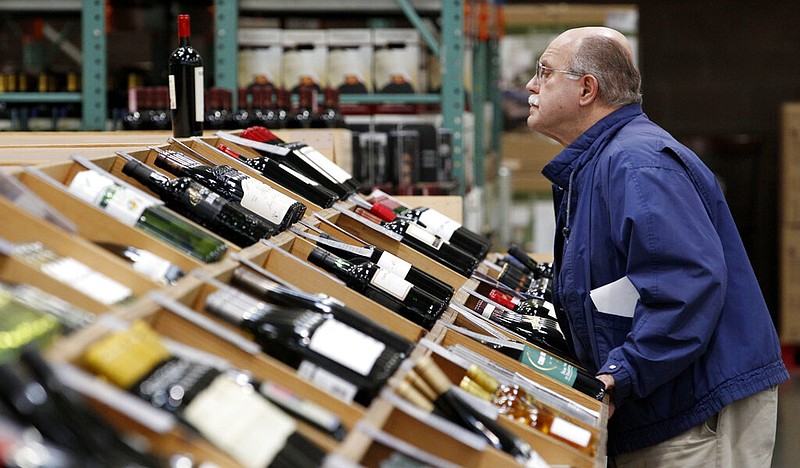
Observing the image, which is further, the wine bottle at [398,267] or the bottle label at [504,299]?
the bottle label at [504,299]

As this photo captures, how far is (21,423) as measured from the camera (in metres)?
1.32

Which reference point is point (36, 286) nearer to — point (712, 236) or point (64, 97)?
point (712, 236)

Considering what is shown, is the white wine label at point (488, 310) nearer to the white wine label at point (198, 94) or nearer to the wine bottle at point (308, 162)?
the wine bottle at point (308, 162)

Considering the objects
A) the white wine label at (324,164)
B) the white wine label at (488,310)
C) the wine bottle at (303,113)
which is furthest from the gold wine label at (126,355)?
the wine bottle at (303,113)

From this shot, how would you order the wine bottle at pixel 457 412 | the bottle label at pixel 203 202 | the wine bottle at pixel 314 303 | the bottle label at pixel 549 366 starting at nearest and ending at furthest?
the wine bottle at pixel 457 412
the wine bottle at pixel 314 303
the bottle label at pixel 203 202
the bottle label at pixel 549 366

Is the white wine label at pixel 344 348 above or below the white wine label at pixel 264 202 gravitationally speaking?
below

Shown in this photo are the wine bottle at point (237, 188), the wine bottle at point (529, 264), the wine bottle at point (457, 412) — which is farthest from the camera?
the wine bottle at point (529, 264)

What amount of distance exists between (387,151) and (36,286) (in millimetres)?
3460

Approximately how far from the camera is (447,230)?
3.20 m

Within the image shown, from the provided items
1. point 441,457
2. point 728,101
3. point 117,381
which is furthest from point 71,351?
point 728,101

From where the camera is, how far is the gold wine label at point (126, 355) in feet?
4.75

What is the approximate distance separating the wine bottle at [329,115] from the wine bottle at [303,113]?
0.08ft

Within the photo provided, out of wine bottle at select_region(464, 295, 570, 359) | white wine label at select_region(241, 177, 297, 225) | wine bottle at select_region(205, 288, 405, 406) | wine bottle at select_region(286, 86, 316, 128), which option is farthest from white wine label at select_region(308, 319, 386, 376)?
wine bottle at select_region(286, 86, 316, 128)

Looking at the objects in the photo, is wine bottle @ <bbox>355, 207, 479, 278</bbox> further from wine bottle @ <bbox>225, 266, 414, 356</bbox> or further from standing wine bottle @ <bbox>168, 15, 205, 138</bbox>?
wine bottle @ <bbox>225, 266, 414, 356</bbox>
